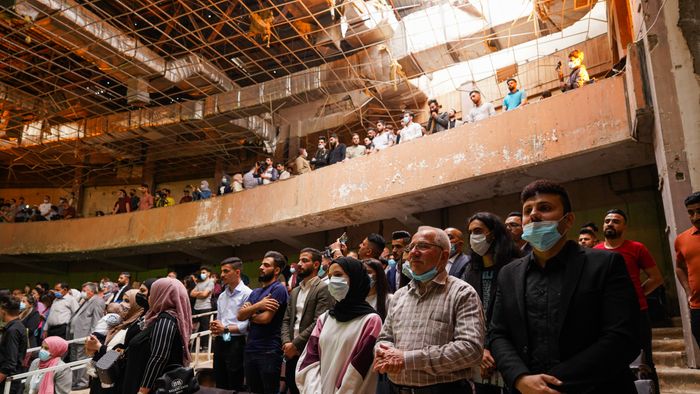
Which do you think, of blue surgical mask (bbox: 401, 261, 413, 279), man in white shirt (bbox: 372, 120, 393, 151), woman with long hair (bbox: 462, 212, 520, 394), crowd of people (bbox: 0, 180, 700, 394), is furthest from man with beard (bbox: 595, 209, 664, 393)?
man in white shirt (bbox: 372, 120, 393, 151)

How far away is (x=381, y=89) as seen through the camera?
10.5 metres

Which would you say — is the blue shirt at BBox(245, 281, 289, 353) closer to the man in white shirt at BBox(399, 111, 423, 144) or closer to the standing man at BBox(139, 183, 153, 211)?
the man in white shirt at BBox(399, 111, 423, 144)

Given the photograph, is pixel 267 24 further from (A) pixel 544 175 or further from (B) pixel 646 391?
(B) pixel 646 391

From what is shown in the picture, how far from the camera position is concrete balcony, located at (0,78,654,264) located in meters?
6.42

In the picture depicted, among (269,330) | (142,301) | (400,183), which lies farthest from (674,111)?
(142,301)

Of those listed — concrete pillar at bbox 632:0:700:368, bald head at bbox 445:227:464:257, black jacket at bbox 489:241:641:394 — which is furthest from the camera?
concrete pillar at bbox 632:0:700:368

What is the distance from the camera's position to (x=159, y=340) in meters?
3.17

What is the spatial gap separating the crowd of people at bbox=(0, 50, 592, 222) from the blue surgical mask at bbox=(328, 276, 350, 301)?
511cm

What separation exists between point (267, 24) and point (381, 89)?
264 centimetres

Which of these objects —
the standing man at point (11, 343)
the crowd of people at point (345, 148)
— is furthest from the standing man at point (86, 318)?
the crowd of people at point (345, 148)

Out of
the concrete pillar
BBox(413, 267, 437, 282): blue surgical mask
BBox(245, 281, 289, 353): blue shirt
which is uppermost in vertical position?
the concrete pillar

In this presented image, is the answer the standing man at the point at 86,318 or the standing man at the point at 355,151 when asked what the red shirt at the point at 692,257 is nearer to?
the standing man at the point at 355,151

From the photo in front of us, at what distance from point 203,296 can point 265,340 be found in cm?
412

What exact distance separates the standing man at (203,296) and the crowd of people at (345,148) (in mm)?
3031
